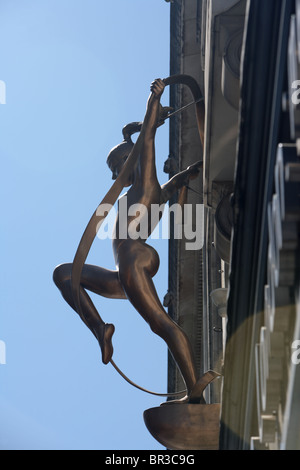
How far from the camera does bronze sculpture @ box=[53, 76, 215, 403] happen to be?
1308 centimetres

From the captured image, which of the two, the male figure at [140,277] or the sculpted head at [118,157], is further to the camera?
the sculpted head at [118,157]

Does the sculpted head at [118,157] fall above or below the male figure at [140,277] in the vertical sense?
above

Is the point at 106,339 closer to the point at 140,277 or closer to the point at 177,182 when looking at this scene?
the point at 140,277

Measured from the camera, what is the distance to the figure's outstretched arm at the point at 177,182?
48.2 feet

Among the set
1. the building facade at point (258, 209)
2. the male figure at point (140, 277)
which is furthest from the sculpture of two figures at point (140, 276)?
the building facade at point (258, 209)

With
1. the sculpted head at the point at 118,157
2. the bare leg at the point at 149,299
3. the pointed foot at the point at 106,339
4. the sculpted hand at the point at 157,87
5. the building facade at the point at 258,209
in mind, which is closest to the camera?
the building facade at the point at 258,209

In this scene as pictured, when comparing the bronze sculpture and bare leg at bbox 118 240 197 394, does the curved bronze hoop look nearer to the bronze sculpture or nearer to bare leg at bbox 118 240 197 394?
the bronze sculpture

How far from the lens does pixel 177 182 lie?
50.0 ft

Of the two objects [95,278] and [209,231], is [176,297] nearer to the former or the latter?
[209,231]

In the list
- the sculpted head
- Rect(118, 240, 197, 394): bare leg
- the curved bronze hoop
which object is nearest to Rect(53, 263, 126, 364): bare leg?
the curved bronze hoop

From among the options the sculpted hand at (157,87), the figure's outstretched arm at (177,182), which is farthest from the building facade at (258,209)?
the sculpted hand at (157,87)

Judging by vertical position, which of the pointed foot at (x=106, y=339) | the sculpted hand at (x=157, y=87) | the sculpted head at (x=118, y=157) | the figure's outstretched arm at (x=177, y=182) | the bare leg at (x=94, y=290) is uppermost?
the sculpted hand at (x=157, y=87)

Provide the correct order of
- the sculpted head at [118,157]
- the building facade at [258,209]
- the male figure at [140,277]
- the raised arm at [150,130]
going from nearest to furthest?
1. the building facade at [258,209]
2. the male figure at [140,277]
3. the raised arm at [150,130]
4. the sculpted head at [118,157]

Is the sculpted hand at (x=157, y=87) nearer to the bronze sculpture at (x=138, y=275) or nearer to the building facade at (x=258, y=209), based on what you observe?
the bronze sculpture at (x=138, y=275)
